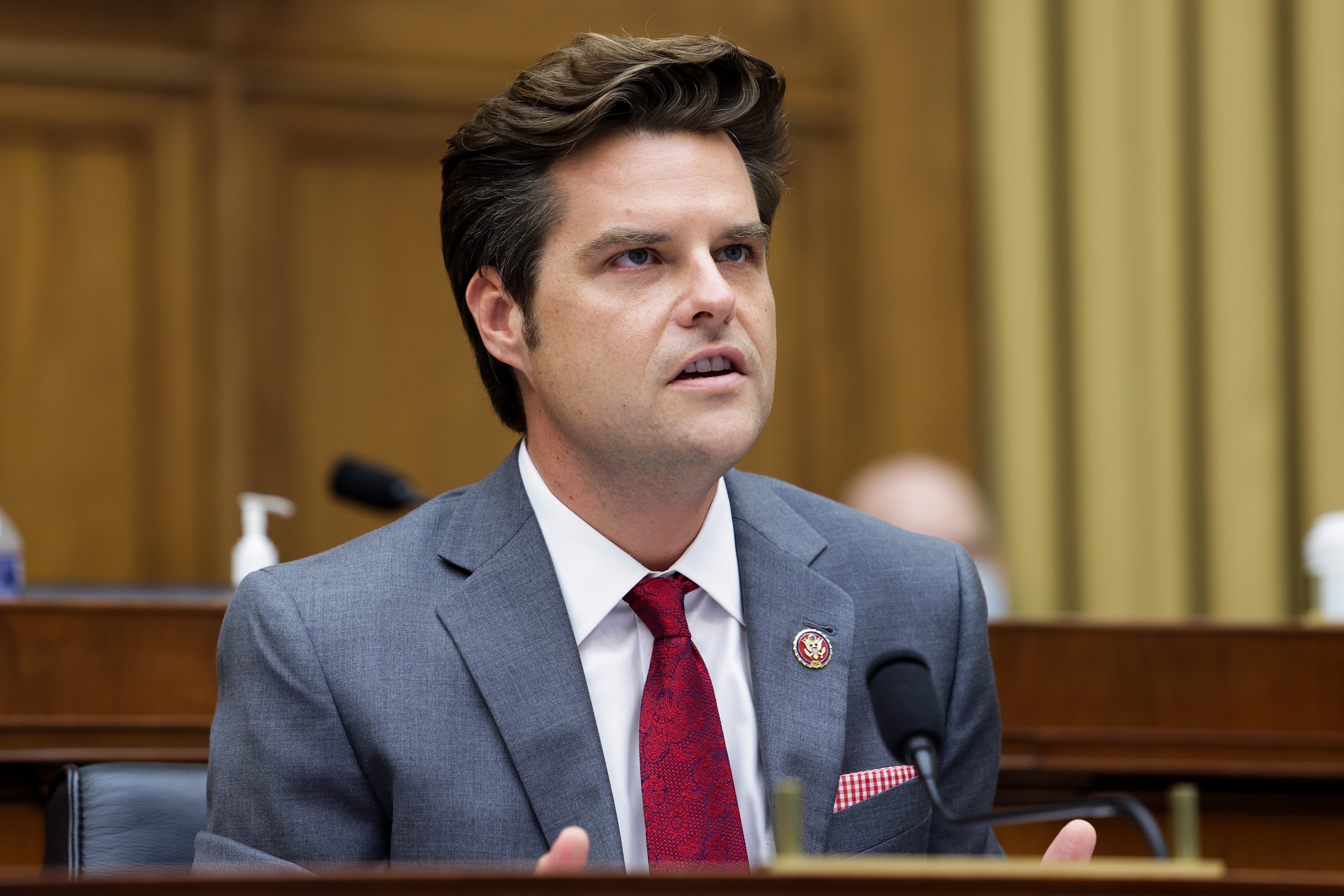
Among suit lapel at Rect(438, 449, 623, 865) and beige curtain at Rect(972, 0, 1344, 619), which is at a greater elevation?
beige curtain at Rect(972, 0, 1344, 619)

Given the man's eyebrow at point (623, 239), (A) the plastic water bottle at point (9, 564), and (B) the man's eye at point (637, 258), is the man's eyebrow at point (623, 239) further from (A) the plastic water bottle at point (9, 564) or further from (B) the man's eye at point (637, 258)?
(A) the plastic water bottle at point (9, 564)

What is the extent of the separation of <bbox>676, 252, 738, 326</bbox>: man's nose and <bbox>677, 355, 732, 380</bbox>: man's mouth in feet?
0.12

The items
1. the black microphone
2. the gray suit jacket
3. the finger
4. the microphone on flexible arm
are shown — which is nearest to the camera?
the microphone on flexible arm

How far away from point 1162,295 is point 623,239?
2.78m

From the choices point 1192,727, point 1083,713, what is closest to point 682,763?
point 1083,713

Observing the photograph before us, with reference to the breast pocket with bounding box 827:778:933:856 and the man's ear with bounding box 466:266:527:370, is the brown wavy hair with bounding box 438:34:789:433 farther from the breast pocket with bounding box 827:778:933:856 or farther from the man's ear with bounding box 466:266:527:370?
the breast pocket with bounding box 827:778:933:856

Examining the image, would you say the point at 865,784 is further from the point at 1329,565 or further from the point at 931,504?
the point at 931,504

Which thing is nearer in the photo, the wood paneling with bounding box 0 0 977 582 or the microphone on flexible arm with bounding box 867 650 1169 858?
the microphone on flexible arm with bounding box 867 650 1169 858

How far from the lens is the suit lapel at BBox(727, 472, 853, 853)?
1.42 meters

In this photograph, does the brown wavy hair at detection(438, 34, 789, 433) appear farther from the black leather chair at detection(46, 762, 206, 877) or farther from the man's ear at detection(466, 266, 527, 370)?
the black leather chair at detection(46, 762, 206, 877)

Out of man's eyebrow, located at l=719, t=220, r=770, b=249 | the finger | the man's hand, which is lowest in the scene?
the finger

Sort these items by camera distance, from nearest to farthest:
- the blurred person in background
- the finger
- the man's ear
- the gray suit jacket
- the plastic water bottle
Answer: the finger < the gray suit jacket < the man's ear < the plastic water bottle < the blurred person in background

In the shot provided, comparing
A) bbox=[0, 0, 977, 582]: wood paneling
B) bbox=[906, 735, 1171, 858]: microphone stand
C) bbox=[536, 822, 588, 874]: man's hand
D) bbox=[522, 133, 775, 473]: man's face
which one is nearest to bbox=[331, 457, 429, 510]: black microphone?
bbox=[522, 133, 775, 473]: man's face

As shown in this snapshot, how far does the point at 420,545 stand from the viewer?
4.96 feet
